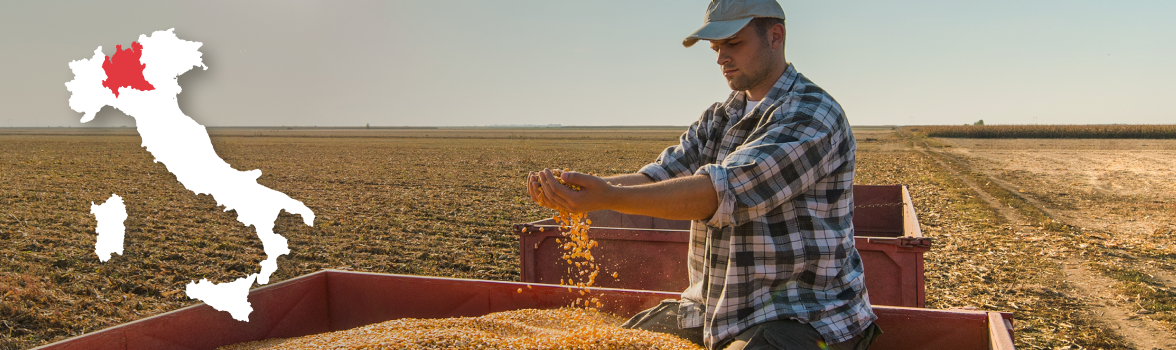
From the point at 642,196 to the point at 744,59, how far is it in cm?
71

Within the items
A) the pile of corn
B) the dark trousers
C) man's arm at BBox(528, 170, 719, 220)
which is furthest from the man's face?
the pile of corn

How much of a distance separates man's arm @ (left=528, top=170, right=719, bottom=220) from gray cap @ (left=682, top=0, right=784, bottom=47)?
1.74 feet

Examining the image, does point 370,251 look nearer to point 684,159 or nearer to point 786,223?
point 684,159

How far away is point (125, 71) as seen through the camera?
249 cm

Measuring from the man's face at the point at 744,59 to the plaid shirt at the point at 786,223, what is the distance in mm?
78

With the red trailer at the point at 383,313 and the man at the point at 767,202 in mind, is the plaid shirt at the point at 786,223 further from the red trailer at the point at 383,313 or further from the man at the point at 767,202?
the red trailer at the point at 383,313

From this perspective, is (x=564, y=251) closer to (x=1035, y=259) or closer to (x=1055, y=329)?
(x=1055, y=329)

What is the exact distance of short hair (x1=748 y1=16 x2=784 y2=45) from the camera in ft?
Result: 7.85

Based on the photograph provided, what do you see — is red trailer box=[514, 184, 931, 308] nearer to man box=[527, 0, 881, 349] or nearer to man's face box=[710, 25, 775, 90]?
man box=[527, 0, 881, 349]

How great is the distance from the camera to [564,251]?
195 inches

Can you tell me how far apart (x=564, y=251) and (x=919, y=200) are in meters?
12.8

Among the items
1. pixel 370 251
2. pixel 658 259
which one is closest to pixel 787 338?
pixel 658 259

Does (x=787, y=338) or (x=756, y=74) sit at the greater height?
(x=756, y=74)

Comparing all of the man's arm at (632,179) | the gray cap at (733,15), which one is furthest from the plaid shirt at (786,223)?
the man's arm at (632,179)
